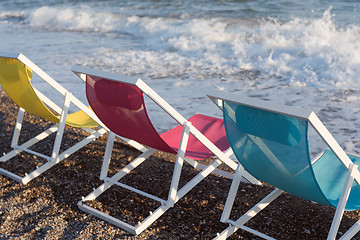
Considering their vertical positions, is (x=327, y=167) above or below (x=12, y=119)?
above

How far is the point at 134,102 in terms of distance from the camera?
2938 millimetres

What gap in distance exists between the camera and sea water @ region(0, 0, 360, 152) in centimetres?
686

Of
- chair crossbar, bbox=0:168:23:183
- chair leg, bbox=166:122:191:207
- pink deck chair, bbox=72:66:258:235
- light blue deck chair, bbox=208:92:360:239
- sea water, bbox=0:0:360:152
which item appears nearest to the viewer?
light blue deck chair, bbox=208:92:360:239

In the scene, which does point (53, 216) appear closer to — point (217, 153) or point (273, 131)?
point (217, 153)

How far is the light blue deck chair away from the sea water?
8.07ft

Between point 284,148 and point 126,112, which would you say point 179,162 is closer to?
point 126,112

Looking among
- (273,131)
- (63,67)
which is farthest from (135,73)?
(273,131)

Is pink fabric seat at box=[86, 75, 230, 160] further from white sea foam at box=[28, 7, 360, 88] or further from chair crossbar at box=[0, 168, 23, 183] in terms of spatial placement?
white sea foam at box=[28, 7, 360, 88]

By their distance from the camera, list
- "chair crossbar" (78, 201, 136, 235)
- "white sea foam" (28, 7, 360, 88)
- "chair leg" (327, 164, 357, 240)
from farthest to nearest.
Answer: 1. "white sea foam" (28, 7, 360, 88)
2. "chair crossbar" (78, 201, 136, 235)
3. "chair leg" (327, 164, 357, 240)

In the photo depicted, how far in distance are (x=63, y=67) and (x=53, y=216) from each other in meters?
5.69

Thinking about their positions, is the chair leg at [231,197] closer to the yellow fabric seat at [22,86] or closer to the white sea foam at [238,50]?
the yellow fabric seat at [22,86]

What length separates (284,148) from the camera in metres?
2.44

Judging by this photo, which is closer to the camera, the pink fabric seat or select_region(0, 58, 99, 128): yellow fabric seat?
the pink fabric seat

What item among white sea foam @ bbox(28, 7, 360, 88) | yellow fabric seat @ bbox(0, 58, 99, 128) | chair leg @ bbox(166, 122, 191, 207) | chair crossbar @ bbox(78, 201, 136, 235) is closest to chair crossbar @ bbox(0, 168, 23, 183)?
yellow fabric seat @ bbox(0, 58, 99, 128)
